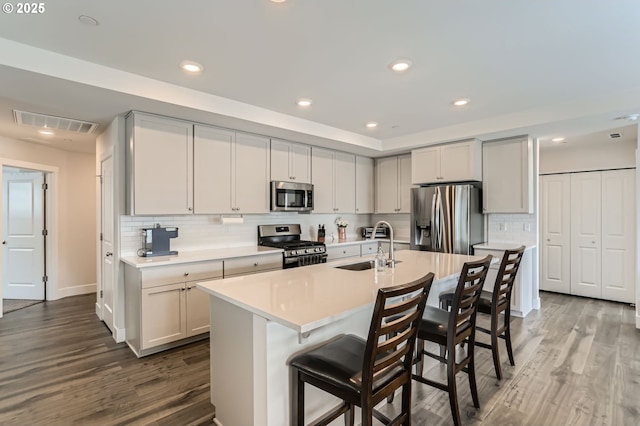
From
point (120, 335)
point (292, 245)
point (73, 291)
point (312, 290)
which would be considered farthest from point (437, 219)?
point (73, 291)

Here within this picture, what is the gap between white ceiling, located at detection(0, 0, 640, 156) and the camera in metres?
1.91

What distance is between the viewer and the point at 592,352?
3.09 meters

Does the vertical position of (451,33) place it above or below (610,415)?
above

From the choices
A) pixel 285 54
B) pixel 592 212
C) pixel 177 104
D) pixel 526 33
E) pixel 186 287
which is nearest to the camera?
pixel 526 33

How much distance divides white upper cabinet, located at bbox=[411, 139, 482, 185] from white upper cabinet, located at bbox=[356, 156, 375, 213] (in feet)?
3.22

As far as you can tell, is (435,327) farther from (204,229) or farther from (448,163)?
(448,163)

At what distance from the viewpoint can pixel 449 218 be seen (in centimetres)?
442

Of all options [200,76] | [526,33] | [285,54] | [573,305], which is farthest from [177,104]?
[573,305]

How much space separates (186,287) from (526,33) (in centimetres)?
351

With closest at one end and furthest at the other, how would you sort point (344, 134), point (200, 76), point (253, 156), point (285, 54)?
1. point (285, 54)
2. point (200, 76)
3. point (253, 156)
4. point (344, 134)

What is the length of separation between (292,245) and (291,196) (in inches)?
29.0

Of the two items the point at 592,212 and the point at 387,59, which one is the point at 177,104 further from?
the point at 592,212

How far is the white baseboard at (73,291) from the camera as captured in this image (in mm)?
5040

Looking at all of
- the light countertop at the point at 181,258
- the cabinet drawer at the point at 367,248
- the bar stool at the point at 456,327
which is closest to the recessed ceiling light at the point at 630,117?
the bar stool at the point at 456,327
